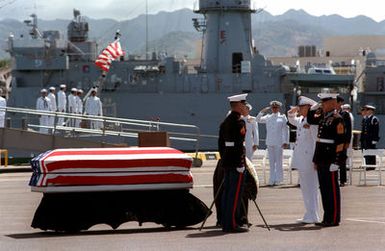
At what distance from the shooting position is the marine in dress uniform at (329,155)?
11047mm

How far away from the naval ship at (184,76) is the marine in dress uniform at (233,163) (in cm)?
3170

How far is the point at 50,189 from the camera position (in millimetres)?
10539

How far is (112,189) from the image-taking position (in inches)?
420

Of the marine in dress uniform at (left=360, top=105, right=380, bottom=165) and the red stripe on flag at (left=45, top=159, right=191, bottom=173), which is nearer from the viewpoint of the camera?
the red stripe on flag at (left=45, top=159, right=191, bottom=173)

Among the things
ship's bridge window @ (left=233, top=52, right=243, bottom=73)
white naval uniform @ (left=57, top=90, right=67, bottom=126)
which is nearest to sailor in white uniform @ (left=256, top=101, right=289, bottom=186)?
white naval uniform @ (left=57, top=90, right=67, bottom=126)

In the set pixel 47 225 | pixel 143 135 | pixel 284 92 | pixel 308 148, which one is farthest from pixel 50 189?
pixel 284 92

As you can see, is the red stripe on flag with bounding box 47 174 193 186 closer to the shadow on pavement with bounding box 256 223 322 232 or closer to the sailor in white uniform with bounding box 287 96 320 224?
the shadow on pavement with bounding box 256 223 322 232

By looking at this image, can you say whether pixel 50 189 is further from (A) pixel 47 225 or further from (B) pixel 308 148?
(B) pixel 308 148

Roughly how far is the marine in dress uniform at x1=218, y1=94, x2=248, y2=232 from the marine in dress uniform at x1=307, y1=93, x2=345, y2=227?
1028 mm

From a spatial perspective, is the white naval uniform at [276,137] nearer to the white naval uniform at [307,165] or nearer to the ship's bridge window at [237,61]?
the white naval uniform at [307,165]

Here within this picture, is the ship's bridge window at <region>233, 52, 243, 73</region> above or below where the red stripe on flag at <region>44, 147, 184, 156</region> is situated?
above

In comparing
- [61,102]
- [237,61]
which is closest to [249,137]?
[61,102]

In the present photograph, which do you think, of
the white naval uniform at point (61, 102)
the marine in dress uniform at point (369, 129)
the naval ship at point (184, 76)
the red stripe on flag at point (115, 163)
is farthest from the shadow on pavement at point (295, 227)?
the naval ship at point (184, 76)

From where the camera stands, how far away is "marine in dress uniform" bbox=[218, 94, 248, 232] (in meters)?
10.6
